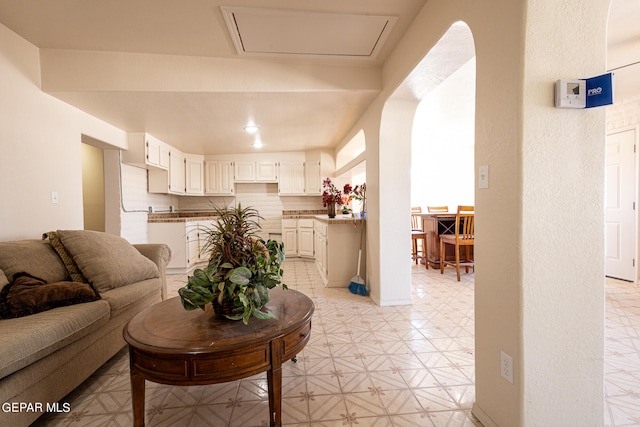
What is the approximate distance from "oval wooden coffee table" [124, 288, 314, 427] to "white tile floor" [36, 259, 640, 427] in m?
0.34

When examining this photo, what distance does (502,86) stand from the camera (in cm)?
131

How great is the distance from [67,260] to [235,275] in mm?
1719

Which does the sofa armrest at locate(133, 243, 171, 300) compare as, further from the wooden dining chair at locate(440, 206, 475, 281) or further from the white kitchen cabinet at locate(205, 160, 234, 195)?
the wooden dining chair at locate(440, 206, 475, 281)

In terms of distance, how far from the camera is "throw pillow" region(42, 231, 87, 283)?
2.11 m

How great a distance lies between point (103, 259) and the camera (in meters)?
2.20

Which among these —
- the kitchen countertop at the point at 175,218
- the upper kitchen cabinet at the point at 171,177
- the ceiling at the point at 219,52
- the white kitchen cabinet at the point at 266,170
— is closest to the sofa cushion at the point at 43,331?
the ceiling at the point at 219,52

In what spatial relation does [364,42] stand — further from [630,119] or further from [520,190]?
[630,119]

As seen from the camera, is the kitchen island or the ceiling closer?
the ceiling

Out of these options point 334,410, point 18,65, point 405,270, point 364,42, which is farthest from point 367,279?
point 18,65

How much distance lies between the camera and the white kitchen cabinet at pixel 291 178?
5.99 metres

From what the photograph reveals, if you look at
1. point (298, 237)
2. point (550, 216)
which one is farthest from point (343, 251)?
point (550, 216)

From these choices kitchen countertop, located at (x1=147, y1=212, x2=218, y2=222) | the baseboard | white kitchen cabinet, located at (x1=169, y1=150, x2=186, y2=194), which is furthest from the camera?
white kitchen cabinet, located at (x1=169, y1=150, x2=186, y2=194)

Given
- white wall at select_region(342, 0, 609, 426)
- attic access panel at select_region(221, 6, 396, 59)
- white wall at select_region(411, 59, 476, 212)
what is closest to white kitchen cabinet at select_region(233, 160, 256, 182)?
white wall at select_region(411, 59, 476, 212)

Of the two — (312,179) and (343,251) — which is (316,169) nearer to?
(312,179)
